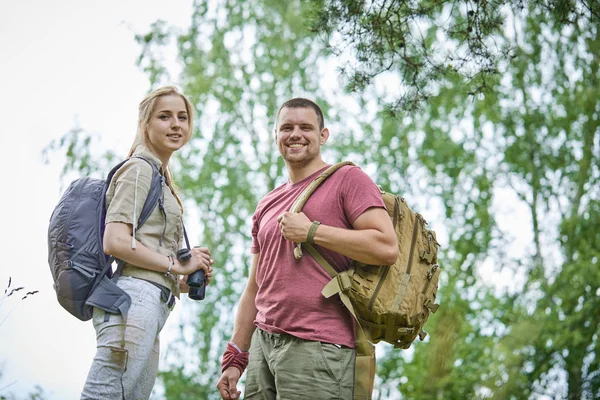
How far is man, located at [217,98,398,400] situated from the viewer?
9.16 ft

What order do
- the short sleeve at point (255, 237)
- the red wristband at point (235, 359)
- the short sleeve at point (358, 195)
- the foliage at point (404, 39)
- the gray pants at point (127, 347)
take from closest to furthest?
1. the gray pants at point (127, 347)
2. the short sleeve at point (358, 195)
3. the red wristband at point (235, 359)
4. the short sleeve at point (255, 237)
5. the foliage at point (404, 39)

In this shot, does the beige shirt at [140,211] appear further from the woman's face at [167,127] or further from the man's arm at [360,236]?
the man's arm at [360,236]

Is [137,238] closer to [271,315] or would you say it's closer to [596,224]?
[271,315]

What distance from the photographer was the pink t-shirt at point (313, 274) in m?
2.85

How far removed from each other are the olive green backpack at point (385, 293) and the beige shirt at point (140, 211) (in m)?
0.51

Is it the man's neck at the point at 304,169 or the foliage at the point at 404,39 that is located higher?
the foliage at the point at 404,39

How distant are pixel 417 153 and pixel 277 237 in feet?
39.4

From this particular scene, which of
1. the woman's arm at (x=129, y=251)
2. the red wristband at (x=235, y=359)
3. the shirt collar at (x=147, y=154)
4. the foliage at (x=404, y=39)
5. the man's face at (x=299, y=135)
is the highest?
the foliage at (x=404, y=39)

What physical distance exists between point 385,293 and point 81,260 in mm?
1171

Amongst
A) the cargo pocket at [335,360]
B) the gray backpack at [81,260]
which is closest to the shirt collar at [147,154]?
the gray backpack at [81,260]

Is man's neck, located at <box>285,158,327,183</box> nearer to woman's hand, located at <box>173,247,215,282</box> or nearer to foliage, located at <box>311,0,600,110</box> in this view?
woman's hand, located at <box>173,247,215,282</box>

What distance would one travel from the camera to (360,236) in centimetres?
279

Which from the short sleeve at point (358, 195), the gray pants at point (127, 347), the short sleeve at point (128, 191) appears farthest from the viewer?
the short sleeve at point (358, 195)

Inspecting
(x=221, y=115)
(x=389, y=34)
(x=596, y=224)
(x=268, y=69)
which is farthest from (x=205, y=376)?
(x=389, y=34)
